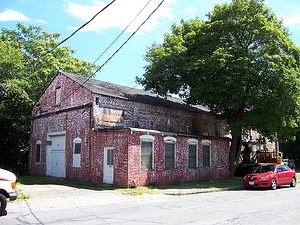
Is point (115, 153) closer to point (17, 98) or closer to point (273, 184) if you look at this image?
point (273, 184)

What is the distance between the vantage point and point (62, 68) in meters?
31.7

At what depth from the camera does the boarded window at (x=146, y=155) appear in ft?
53.4

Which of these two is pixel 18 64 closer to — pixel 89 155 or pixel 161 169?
pixel 89 155

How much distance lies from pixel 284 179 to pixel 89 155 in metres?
12.4

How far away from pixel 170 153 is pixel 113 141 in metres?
4.13

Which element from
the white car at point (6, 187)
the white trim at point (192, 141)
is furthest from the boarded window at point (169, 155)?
the white car at point (6, 187)

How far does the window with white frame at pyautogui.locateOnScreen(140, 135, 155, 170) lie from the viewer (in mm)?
16281

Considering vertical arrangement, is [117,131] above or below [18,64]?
below

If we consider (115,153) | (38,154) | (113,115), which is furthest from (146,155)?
(38,154)

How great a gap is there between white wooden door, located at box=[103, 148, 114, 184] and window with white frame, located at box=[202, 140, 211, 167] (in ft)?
25.5

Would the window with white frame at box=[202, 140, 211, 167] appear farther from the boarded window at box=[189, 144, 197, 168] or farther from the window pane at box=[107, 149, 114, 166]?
the window pane at box=[107, 149, 114, 166]

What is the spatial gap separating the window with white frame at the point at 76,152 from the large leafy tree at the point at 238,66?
7.64 metres

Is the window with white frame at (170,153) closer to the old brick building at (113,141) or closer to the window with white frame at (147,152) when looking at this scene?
the old brick building at (113,141)

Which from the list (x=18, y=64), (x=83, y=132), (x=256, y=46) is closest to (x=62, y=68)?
(x=18, y=64)
